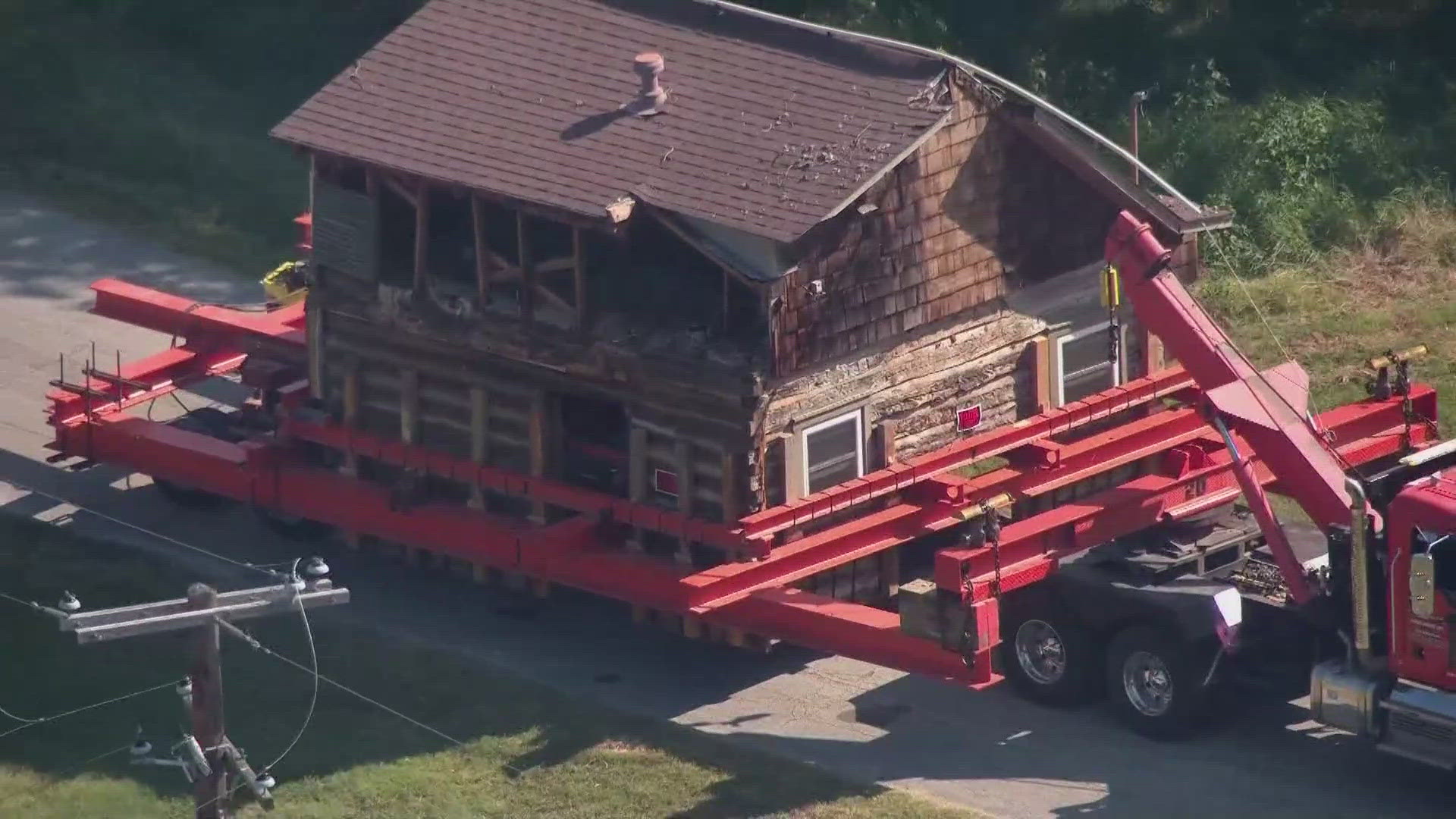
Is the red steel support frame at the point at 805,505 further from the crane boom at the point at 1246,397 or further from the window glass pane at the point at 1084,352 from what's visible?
the crane boom at the point at 1246,397

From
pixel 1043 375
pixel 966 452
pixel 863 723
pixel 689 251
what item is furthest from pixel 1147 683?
pixel 689 251

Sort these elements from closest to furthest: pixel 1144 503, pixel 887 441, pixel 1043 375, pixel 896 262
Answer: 1. pixel 1144 503
2. pixel 896 262
3. pixel 887 441
4. pixel 1043 375

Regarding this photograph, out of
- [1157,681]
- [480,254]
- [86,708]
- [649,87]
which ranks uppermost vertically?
[649,87]

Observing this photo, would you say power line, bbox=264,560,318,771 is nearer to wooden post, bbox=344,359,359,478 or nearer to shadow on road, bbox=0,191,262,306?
wooden post, bbox=344,359,359,478

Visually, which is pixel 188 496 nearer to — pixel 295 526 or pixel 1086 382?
pixel 295 526

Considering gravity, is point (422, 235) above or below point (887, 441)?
above

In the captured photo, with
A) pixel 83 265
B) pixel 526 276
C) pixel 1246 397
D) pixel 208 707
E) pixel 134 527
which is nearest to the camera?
pixel 208 707

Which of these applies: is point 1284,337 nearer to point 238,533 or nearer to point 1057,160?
point 1057,160

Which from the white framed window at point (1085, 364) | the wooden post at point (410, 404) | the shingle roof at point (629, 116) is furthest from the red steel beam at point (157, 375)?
the white framed window at point (1085, 364)
